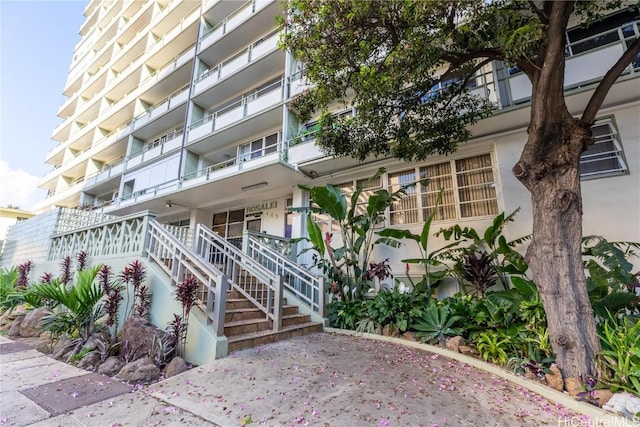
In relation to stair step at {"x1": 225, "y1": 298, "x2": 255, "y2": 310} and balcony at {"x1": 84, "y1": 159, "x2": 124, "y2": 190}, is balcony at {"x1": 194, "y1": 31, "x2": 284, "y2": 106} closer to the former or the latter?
balcony at {"x1": 84, "y1": 159, "x2": 124, "y2": 190}

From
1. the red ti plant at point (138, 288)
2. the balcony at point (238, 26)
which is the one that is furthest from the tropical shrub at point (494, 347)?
the balcony at point (238, 26)

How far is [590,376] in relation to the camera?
3.22 metres

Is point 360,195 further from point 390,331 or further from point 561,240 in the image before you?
point 561,240

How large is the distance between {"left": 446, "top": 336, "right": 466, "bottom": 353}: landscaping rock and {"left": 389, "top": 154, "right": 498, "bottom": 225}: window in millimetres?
3808

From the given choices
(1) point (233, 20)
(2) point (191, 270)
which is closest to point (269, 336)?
(2) point (191, 270)

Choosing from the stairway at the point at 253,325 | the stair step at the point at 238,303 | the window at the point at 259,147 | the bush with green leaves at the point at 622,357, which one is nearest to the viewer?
the bush with green leaves at the point at 622,357

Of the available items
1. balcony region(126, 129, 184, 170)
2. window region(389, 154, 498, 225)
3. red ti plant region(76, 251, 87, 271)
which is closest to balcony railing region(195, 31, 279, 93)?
balcony region(126, 129, 184, 170)

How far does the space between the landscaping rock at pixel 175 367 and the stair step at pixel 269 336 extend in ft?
2.34

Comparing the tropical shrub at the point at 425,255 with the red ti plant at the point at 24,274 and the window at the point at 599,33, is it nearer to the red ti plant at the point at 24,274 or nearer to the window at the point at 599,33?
the window at the point at 599,33

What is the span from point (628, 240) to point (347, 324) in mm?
6071

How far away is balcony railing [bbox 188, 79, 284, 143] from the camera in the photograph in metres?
11.1

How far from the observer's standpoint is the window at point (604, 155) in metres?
6.14

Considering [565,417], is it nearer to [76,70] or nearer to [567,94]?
[567,94]

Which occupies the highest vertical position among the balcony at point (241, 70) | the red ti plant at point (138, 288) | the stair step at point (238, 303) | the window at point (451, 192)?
the balcony at point (241, 70)
